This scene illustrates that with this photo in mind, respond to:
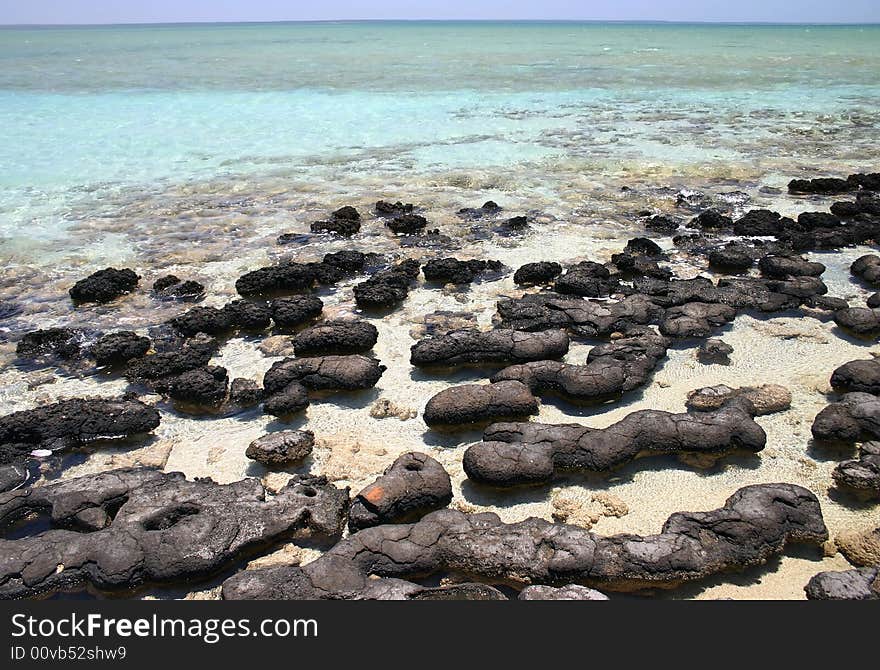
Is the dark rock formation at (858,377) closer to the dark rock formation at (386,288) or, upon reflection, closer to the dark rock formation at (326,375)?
the dark rock formation at (326,375)

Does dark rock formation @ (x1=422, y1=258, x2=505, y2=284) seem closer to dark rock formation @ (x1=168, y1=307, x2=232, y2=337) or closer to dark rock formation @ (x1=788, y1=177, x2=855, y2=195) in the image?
dark rock formation @ (x1=168, y1=307, x2=232, y2=337)

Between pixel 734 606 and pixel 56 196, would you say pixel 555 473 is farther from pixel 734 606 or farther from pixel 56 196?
pixel 56 196

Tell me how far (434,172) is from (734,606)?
1144cm

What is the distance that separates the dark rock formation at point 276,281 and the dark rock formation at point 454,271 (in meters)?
1.50

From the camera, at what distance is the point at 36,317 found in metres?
7.87

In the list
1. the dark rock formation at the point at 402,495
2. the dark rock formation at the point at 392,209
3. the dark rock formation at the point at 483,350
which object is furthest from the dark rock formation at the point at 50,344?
the dark rock formation at the point at 392,209

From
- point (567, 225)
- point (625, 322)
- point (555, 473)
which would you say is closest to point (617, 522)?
point (555, 473)

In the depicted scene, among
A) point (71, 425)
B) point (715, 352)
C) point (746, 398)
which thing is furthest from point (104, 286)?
point (746, 398)

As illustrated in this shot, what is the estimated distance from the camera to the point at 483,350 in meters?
6.34

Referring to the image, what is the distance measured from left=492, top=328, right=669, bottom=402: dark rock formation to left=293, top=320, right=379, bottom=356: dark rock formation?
1.50 metres

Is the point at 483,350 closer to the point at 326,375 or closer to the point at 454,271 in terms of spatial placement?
the point at 326,375

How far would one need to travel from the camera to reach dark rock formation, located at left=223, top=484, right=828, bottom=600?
3846mm

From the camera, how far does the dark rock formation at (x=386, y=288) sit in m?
7.66

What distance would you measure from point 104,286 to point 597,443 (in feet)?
21.0
